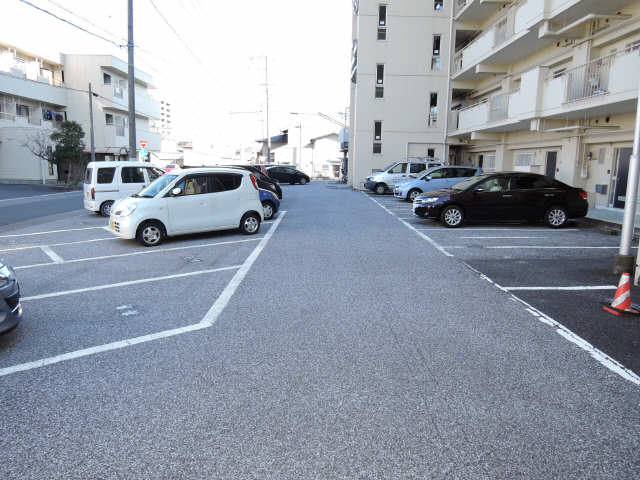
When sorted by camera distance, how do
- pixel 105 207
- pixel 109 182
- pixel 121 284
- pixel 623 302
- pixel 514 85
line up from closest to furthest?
pixel 623 302, pixel 121 284, pixel 109 182, pixel 105 207, pixel 514 85

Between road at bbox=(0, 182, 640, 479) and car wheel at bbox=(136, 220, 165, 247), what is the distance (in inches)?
102

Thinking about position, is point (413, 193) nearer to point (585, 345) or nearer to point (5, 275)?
point (585, 345)

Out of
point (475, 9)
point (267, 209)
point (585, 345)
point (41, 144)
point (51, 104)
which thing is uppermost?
point (475, 9)

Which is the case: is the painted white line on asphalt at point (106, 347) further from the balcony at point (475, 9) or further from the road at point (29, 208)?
the balcony at point (475, 9)

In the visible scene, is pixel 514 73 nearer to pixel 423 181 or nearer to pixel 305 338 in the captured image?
pixel 423 181

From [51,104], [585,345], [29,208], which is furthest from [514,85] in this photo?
[51,104]

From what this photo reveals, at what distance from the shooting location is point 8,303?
420cm

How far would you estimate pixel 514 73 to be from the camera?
69.7 feet

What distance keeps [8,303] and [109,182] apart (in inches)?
429

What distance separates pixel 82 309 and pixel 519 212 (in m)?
11.0

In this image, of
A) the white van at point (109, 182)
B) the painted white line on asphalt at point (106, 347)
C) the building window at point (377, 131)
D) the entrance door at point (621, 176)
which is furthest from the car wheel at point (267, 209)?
the building window at point (377, 131)

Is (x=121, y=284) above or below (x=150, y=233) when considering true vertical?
below

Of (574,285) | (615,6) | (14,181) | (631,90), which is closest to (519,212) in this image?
(631,90)

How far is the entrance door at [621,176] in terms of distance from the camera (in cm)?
1440
